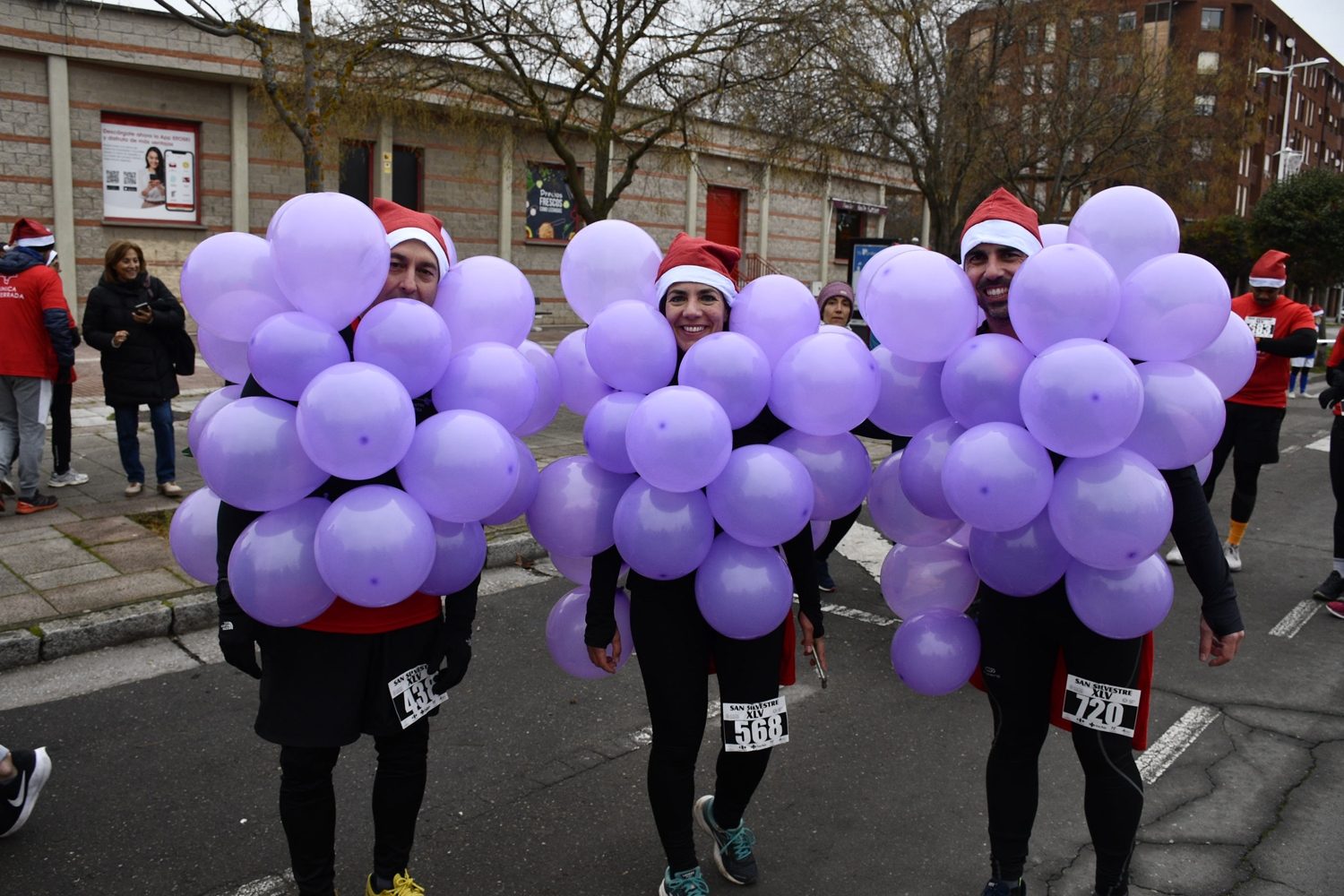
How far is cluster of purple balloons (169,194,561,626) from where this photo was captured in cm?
231

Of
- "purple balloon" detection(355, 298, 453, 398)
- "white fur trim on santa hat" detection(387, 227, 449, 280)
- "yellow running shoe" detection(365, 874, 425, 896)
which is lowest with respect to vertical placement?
"yellow running shoe" detection(365, 874, 425, 896)

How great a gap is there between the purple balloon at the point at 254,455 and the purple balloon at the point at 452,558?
38 centimetres

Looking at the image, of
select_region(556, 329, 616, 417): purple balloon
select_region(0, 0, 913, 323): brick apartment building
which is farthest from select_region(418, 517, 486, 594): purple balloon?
select_region(0, 0, 913, 323): brick apartment building

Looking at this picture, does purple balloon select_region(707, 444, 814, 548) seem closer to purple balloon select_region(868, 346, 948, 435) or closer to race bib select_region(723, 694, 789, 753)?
purple balloon select_region(868, 346, 948, 435)

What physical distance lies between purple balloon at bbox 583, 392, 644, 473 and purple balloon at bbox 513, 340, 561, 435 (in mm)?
237

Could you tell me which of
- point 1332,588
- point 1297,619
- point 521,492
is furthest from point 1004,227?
point 1332,588

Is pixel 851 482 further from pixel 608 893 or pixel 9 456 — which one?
pixel 9 456

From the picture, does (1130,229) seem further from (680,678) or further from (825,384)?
(680,678)

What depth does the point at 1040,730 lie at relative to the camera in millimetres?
2801

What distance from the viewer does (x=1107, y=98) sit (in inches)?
730

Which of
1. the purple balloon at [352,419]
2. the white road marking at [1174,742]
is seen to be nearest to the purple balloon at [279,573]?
the purple balloon at [352,419]

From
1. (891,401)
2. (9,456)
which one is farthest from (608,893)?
(9,456)

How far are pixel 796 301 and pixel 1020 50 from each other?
17.8 meters

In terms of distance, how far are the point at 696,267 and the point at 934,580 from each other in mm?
1189
